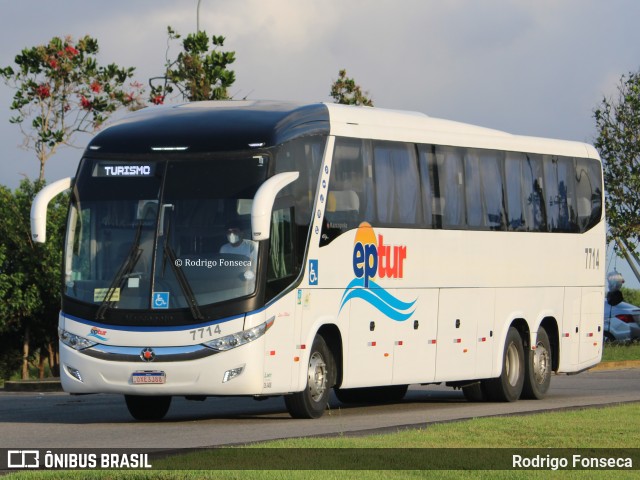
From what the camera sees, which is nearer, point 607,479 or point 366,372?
point 607,479

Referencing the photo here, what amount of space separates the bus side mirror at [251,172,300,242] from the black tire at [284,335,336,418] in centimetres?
212

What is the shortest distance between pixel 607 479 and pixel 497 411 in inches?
361

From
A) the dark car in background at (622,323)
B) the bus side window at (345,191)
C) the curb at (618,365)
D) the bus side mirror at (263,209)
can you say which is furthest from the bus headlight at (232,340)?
the dark car in background at (622,323)

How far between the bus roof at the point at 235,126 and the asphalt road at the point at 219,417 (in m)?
3.28

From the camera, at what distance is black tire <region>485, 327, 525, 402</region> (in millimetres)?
23297

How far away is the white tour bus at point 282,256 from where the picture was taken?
17.6 meters

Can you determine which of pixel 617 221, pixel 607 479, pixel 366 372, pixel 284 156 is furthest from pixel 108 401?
pixel 617 221

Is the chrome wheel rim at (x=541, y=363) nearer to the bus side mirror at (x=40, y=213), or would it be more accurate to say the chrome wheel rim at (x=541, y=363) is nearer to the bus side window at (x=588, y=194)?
the bus side window at (x=588, y=194)

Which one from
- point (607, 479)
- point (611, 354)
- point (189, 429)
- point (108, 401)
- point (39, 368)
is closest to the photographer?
point (607, 479)

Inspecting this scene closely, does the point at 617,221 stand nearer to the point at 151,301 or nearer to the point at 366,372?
the point at 366,372

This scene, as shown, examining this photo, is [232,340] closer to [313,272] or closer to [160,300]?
[160,300]

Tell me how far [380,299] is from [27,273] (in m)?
21.8

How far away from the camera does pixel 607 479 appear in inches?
457

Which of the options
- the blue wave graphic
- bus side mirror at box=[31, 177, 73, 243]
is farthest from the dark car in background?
bus side mirror at box=[31, 177, 73, 243]
